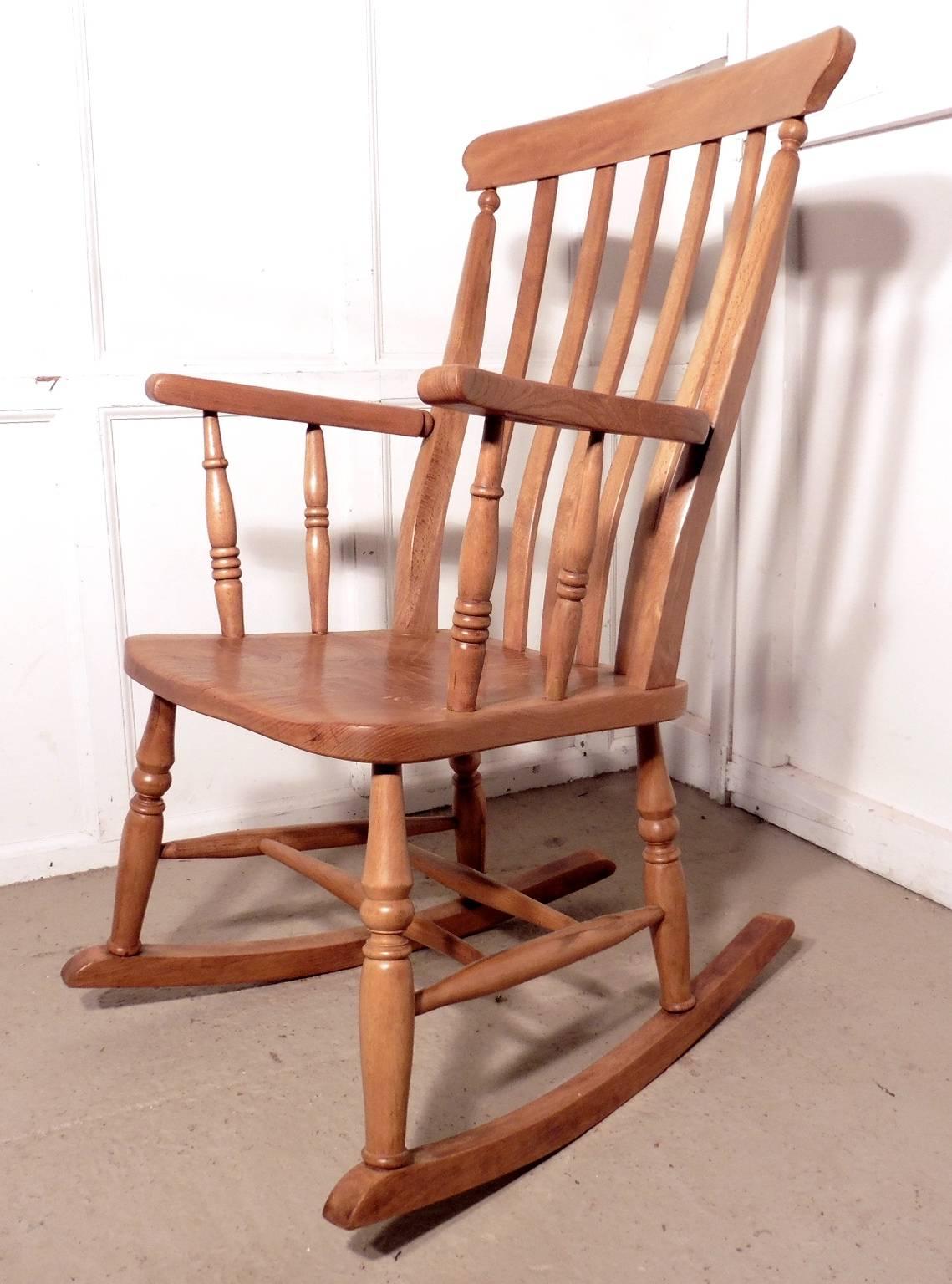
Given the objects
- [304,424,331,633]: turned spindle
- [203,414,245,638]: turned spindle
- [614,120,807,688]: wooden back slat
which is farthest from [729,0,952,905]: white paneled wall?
[203,414,245,638]: turned spindle

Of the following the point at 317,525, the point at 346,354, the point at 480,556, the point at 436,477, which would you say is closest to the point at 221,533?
the point at 317,525

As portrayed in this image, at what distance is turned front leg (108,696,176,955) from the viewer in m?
1.16

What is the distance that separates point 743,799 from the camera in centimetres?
179

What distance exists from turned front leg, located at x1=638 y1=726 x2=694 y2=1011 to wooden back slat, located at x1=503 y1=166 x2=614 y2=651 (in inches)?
8.4

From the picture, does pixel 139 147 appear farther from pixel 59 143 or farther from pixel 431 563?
pixel 431 563

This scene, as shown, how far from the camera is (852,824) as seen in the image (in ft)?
5.22

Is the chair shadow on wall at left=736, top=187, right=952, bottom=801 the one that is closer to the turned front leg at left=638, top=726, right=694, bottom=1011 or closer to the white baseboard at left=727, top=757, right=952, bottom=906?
the white baseboard at left=727, top=757, right=952, bottom=906

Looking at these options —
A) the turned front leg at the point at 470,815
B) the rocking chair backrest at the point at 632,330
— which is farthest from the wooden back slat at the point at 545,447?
the turned front leg at the point at 470,815

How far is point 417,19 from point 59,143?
53cm

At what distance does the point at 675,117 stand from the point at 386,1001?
90 cm

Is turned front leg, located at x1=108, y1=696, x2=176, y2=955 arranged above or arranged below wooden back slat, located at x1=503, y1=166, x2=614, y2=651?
below

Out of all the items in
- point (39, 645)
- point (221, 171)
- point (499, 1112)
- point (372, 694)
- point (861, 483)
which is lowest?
point (499, 1112)

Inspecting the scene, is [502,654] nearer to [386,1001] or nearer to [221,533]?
[221,533]

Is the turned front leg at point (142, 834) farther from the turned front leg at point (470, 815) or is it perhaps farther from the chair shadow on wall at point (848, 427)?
the chair shadow on wall at point (848, 427)
